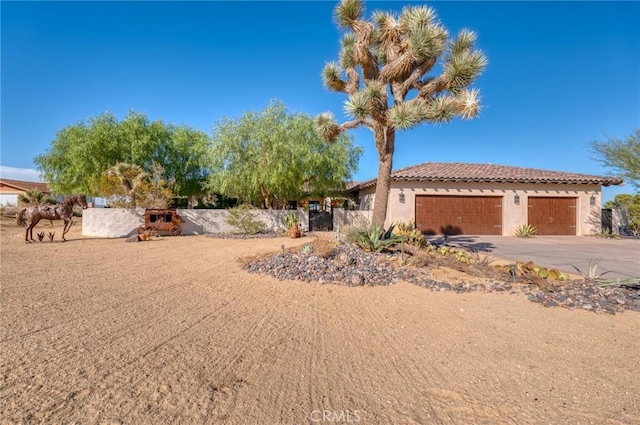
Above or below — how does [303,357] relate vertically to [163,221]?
below

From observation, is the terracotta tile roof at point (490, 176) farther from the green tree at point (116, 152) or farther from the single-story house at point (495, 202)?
the green tree at point (116, 152)

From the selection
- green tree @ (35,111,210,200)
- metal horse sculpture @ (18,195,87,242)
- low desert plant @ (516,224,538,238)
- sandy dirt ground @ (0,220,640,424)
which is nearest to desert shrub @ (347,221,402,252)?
sandy dirt ground @ (0,220,640,424)

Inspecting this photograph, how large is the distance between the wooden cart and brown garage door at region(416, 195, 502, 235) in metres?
13.1

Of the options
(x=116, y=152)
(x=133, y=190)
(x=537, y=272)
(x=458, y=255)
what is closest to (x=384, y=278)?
(x=458, y=255)

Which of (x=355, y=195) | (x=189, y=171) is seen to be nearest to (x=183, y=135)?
(x=189, y=171)

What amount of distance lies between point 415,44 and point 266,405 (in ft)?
32.4

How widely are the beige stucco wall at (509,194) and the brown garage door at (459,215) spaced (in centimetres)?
30

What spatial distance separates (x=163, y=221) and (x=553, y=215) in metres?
21.9

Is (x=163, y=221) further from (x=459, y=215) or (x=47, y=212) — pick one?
(x=459, y=215)

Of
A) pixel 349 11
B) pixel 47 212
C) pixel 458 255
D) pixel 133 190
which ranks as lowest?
pixel 458 255

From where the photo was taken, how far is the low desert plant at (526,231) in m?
18.5

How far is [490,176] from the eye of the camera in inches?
760

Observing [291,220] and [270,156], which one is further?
[291,220]

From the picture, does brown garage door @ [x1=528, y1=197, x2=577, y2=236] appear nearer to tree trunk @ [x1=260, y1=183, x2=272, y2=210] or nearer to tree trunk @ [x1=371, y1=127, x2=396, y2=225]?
tree trunk @ [x1=371, y1=127, x2=396, y2=225]
